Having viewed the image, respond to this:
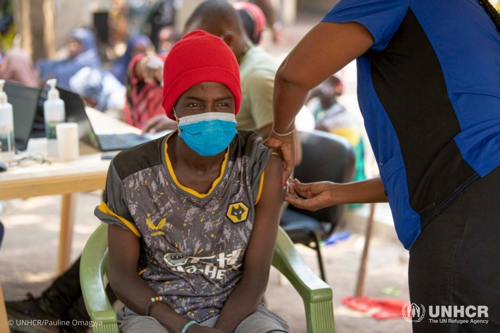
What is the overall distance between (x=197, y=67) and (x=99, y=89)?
4929 millimetres

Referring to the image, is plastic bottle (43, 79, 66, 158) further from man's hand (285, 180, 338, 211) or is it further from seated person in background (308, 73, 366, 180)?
seated person in background (308, 73, 366, 180)

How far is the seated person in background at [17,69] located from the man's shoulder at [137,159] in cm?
Answer: 477

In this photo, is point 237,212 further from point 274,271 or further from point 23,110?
point 274,271

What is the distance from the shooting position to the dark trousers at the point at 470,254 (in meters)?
1.69

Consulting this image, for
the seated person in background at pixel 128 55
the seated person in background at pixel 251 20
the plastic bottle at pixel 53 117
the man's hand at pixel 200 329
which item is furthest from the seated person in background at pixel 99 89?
the man's hand at pixel 200 329

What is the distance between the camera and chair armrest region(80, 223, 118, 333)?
2.05 metres

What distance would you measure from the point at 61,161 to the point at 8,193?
393 millimetres

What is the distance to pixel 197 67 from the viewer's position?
2121 mm

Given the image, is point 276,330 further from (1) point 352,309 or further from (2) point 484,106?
(1) point 352,309

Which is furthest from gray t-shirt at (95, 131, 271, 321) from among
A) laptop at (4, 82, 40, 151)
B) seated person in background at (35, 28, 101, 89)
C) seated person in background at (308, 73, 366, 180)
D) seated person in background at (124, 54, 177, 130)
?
seated person in background at (35, 28, 101, 89)

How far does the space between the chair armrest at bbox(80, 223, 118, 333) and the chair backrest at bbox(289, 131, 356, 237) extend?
4.63ft

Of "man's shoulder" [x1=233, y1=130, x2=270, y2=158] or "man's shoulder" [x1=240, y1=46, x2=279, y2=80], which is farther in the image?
"man's shoulder" [x1=240, y1=46, x2=279, y2=80]

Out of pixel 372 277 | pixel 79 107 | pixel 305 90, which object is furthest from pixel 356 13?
pixel 372 277

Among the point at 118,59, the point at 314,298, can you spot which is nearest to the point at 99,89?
the point at 118,59
